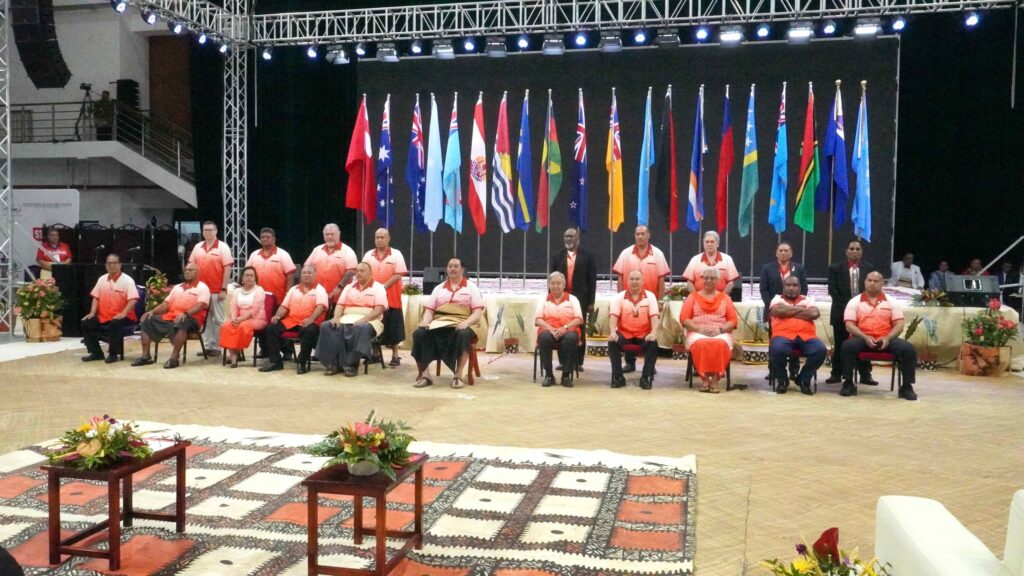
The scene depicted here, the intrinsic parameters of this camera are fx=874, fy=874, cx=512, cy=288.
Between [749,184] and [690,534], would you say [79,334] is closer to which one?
[749,184]

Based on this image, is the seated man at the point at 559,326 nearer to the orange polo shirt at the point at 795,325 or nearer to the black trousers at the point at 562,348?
the black trousers at the point at 562,348

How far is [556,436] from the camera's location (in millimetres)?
6074

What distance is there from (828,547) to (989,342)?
7.80 metres

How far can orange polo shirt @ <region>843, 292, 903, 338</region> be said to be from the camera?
25.7ft

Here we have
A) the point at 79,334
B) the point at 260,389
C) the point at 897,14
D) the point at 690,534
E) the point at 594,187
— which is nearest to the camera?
the point at 690,534

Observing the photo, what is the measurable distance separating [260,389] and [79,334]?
4.80 meters

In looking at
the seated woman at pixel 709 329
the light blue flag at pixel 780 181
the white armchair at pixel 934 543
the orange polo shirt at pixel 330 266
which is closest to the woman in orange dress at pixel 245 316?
the orange polo shirt at pixel 330 266

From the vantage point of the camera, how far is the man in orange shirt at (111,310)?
9336 millimetres

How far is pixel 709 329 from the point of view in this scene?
26.5 feet

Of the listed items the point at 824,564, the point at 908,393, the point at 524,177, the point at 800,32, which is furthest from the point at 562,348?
the point at 824,564

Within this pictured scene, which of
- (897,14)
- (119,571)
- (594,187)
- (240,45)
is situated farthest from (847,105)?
(119,571)

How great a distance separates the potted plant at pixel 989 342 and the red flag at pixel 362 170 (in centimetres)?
730

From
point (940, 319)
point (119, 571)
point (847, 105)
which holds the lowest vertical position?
point (119, 571)

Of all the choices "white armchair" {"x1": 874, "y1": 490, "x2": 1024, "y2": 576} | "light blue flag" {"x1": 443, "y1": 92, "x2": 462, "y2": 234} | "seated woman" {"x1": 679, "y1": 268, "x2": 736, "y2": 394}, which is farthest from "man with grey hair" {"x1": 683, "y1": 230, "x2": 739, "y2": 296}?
"white armchair" {"x1": 874, "y1": 490, "x2": 1024, "y2": 576}
